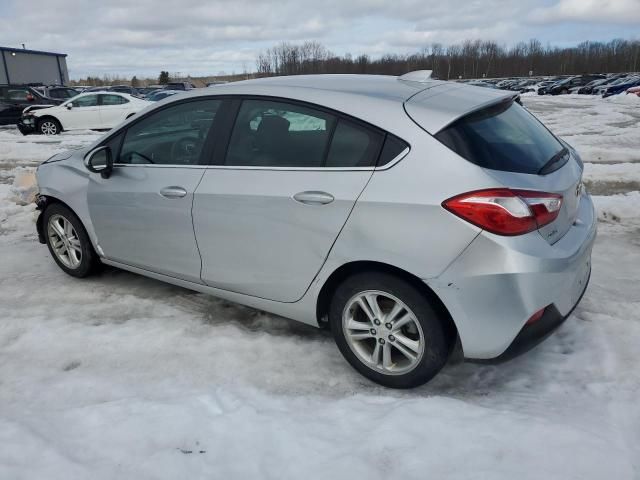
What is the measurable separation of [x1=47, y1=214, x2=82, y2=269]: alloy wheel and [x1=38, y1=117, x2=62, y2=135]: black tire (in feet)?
51.2

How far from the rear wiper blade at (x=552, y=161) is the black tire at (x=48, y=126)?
738 inches

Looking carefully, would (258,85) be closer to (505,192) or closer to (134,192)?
(134,192)

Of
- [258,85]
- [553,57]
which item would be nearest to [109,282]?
[258,85]

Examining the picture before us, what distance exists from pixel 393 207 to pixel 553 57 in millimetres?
127675

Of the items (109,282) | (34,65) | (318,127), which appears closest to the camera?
(318,127)


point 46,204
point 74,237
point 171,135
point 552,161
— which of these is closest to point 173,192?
point 171,135

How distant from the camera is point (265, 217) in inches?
122

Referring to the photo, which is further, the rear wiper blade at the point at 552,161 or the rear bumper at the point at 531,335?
the rear wiper blade at the point at 552,161

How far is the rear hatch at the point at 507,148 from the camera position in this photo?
258 cm

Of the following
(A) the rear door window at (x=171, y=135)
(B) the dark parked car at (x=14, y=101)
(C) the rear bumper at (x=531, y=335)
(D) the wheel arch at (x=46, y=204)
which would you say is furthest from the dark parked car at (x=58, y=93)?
(C) the rear bumper at (x=531, y=335)

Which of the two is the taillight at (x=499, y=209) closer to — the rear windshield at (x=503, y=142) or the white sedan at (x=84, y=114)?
the rear windshield at (x=503, y=142)

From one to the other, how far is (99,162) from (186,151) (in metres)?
0.84

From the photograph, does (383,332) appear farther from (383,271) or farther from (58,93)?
(58,93)

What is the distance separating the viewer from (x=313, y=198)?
2895 mm
